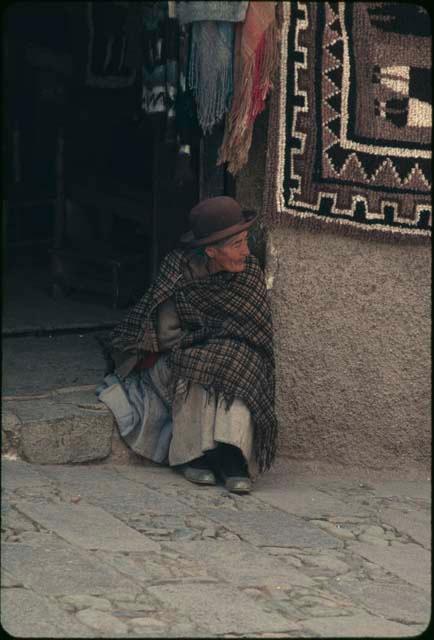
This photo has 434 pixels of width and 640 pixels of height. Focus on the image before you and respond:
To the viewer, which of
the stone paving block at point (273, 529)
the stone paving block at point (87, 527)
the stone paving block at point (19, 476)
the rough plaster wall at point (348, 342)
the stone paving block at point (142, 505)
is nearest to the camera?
the stone paving block at point (87, 527)

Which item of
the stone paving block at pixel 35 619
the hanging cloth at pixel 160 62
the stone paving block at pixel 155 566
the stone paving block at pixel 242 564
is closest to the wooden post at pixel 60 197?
the hanging cloth at pixel 160 62

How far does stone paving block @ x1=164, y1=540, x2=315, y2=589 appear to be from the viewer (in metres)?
4.39

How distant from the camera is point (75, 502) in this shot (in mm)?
5023

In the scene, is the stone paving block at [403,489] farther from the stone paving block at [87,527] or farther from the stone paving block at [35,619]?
the stone paving block at [35,619]

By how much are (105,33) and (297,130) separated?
2.46 metres

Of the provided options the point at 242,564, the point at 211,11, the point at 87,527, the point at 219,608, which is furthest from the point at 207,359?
the point at 219,608

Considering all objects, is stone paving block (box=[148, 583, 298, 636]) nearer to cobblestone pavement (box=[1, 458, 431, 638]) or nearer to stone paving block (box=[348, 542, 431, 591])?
cobblestone pavement (box=[1, 458, 431, 638])

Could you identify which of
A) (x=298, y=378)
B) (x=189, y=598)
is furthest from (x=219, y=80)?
(x=189, y=598)

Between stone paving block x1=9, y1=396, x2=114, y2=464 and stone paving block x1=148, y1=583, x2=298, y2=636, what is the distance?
54.0 inches

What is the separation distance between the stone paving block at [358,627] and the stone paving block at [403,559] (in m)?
0.43

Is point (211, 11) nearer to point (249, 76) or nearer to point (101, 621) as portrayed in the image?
point (249, 76)

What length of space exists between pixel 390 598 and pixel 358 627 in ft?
1.15

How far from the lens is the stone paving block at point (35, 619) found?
380 cm

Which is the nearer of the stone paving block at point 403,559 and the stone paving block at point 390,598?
the stone paving block at point 390,598
